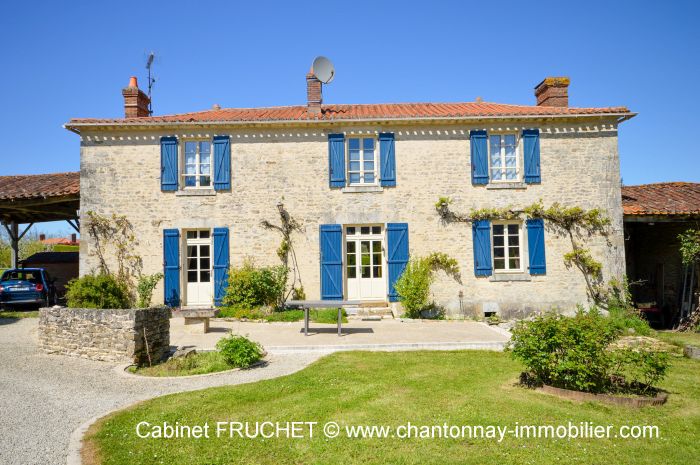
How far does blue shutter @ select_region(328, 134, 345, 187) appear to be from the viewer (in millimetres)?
11992

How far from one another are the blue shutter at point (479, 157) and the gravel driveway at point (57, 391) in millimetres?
6731

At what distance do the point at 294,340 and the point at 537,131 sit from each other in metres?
8.22

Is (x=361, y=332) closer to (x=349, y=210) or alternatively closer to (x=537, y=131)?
(x=349, y=210)

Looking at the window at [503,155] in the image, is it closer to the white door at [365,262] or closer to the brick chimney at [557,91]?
the brick chimney at [557,91]

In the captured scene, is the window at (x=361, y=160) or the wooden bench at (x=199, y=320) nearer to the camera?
the wooden bench at (x=199, y=320)

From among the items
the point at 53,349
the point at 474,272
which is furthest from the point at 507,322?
the point at 53,349

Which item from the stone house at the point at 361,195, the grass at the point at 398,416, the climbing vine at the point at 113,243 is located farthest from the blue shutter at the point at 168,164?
the grass at the point at 398,416

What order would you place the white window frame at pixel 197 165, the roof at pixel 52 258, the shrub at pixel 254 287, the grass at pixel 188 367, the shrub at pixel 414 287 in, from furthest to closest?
the roof at pixel 52 258 < the white window frame at pixel 197 165 < the shrub at pixel 254 287 < the shrub at pixel 414 287 < the grass at pixel 188 367

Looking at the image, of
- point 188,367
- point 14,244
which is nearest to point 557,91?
point 188,367

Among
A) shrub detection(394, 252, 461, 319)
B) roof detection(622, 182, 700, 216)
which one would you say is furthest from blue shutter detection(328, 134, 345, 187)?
roof detection(622, 182, 700, 216)

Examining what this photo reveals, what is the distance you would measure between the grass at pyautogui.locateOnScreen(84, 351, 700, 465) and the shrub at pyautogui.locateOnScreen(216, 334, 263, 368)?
3.03ft

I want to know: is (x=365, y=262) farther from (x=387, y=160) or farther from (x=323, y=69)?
(x=323, y=69)

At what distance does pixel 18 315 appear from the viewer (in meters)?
11.7

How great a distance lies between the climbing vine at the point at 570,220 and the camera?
11.8m
